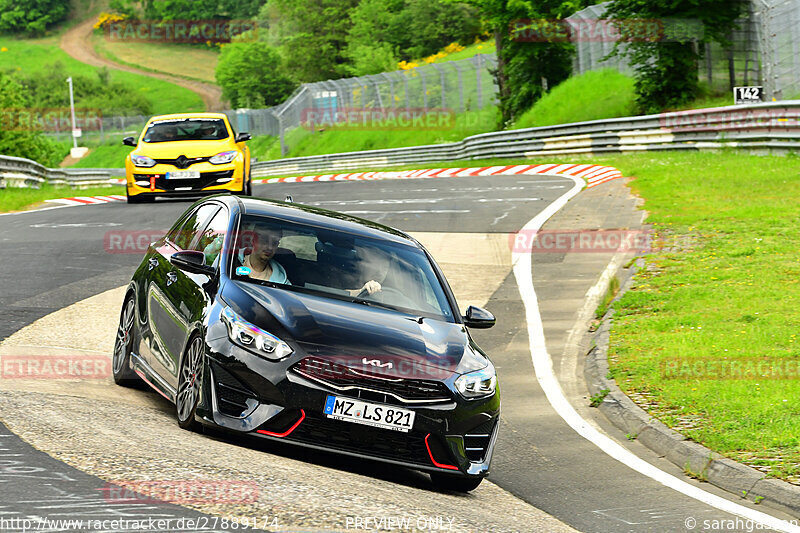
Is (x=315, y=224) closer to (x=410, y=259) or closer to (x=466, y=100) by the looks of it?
(x=410, y=259)

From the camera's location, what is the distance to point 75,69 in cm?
14612

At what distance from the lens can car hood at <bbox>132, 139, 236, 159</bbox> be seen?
850 inches

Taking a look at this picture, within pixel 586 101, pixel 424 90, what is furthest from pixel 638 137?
pixel 424 90

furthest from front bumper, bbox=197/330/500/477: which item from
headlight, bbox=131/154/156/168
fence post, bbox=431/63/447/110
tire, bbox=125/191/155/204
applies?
fence post, bbox=431/63/447/110

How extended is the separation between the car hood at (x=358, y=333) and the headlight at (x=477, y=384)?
6 cm

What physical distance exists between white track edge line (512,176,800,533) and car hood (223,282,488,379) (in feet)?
5.29

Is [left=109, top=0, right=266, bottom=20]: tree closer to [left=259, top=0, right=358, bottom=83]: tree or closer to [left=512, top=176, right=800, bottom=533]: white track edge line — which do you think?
[left=259, top=0, right=358, bottom=83]: tree

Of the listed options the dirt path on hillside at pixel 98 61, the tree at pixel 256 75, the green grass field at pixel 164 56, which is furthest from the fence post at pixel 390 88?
the green grass field at pixel 164 56

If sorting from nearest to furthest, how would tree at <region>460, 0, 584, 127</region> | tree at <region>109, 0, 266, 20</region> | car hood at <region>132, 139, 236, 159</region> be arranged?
car hood at <region>132, 139, 236, 159</region> → tree at <region>460, 0, 584, 127</region> → tree at <region>109, 0, 266, 20</region>

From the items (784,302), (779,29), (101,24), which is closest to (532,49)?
(779,29)

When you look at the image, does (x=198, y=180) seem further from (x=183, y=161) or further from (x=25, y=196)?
(x=25, y=196)

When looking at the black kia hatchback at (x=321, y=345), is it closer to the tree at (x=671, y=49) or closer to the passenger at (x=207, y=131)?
the passenger at (x=207, y=131)

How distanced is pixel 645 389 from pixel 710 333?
5.68 ft

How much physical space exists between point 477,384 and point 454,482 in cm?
61
